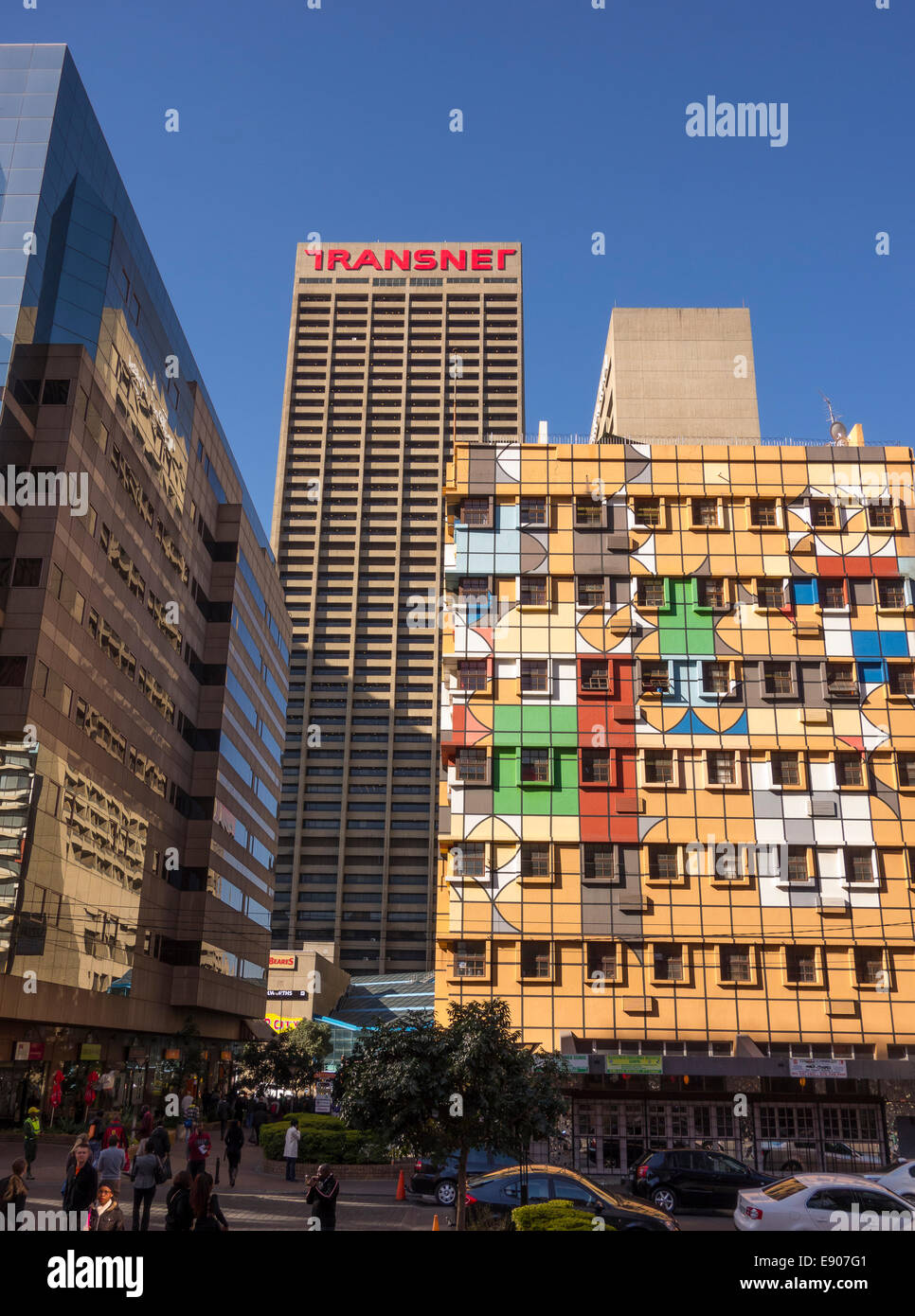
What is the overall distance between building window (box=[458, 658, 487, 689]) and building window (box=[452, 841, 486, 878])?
6.97 m

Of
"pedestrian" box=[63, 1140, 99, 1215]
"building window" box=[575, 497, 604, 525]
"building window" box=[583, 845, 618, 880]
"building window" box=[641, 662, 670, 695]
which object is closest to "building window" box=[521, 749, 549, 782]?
"building window" box=[583, 845, 618, 880]

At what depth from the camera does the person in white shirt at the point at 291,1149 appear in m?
30.9

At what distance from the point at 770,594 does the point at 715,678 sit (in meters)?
4.88

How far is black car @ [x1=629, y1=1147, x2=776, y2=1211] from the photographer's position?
88.5 feet

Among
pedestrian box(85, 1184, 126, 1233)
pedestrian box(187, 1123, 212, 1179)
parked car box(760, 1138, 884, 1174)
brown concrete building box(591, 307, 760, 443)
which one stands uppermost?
brown concrete building box(591, 307, 760, 443)

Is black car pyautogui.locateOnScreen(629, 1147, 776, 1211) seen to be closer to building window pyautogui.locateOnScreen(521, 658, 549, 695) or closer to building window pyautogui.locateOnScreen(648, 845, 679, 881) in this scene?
building window pyautogui.locateOnScreen(648, 845, 679, 881)

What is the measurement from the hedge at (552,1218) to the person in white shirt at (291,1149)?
45.1 feet

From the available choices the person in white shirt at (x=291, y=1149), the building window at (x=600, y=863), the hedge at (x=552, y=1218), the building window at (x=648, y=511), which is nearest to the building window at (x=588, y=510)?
the building window at (x=648, y=511)

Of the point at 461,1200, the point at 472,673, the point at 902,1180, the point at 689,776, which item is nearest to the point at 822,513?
the point at 689,776

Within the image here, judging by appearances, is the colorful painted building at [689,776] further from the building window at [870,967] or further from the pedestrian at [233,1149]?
the pedestrian at [233,1149]

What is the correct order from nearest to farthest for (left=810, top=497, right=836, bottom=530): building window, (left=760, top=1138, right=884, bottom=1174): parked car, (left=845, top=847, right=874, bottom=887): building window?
(left=760, top=1138, right=884, bottom=1174): parked car → (left=845, top=847, right=874, bottom=887): building window → (left=810, top=497, right=836, bottom=530): building window

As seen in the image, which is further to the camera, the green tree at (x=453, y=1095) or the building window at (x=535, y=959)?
the building window at (x=535, y=959)

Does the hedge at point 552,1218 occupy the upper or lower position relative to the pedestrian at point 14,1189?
lower

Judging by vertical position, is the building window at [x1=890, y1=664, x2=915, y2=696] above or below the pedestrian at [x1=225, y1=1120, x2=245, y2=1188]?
above
